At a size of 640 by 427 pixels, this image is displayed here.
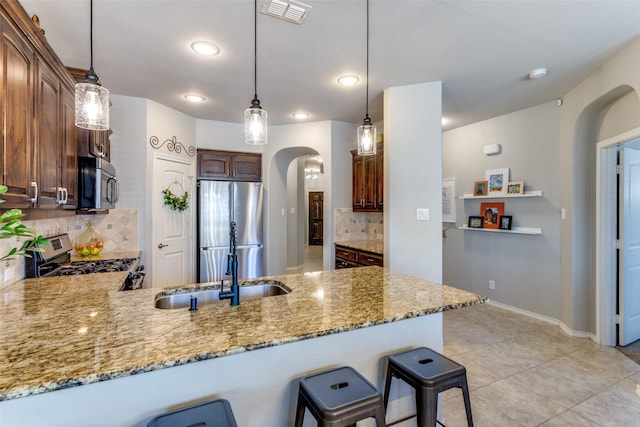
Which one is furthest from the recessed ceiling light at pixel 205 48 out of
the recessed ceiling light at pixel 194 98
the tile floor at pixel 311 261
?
the tile floor at pixel 311 261

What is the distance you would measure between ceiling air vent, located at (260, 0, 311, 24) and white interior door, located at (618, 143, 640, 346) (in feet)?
→ 10.8

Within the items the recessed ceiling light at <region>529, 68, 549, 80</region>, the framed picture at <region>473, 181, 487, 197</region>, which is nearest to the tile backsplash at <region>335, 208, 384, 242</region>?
the framed picture at <region>473, 181, 487, 197</region>

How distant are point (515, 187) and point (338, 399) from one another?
384 cm

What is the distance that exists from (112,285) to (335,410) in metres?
1.69

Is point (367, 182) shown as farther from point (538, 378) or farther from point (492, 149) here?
point (538, 378)

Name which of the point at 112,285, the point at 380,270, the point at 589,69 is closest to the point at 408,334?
the point at 380,270

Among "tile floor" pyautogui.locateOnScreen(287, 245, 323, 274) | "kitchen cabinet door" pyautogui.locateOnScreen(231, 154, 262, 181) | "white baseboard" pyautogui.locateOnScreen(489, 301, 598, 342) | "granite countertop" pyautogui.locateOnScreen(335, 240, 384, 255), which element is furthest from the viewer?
"tile floor" pyautogui.locateOnScreen(287, 245, 323, 274)

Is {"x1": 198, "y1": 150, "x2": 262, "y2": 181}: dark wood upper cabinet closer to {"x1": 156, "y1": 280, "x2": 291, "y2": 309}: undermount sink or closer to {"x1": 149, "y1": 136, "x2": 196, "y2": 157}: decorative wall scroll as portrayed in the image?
{"x1": 149, "y1": 136, "x2": 196, "y2": 157}: decorative wall scroll

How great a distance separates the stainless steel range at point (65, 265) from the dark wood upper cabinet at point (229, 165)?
5.98 ft

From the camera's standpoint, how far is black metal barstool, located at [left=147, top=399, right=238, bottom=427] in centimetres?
103

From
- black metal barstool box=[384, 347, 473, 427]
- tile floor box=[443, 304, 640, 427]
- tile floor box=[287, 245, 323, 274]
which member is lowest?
tile floor box=[443, 304, 640, 427]

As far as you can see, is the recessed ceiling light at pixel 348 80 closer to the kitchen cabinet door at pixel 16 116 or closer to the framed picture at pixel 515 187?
the kitchen cabinet door at pixel 16 116

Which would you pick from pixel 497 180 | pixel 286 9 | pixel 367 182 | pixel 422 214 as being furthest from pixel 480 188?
pixel 286 9

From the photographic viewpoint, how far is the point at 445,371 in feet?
4.65
